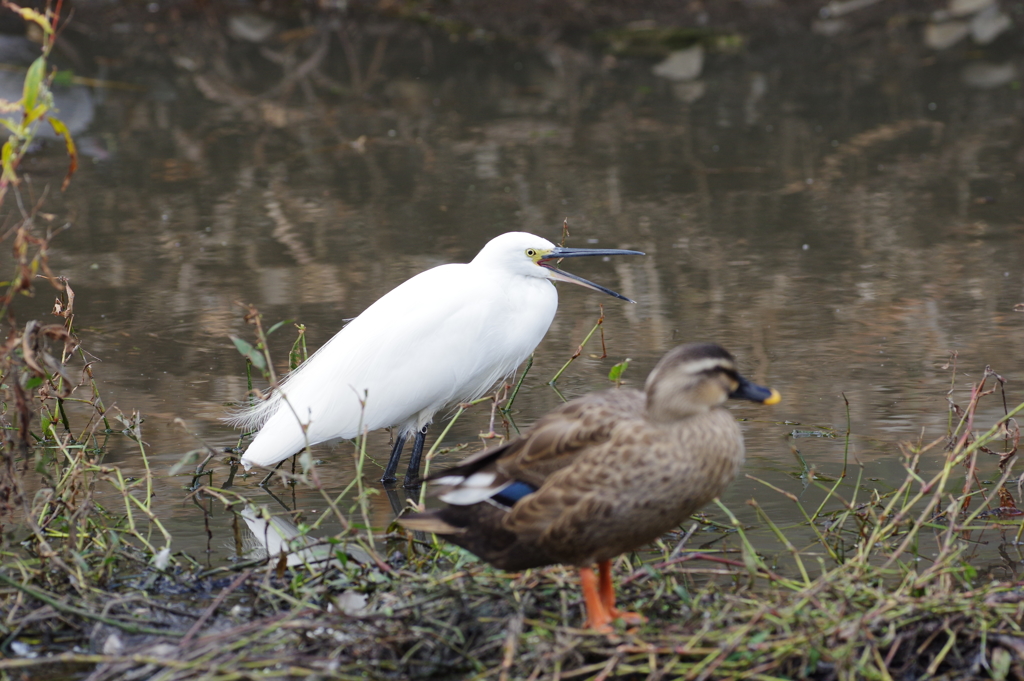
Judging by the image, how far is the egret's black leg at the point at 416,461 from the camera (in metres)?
4.75

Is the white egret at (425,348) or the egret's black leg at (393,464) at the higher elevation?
the white egret at (425,348)

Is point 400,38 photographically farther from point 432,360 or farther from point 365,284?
point 432,360

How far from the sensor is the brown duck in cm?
288

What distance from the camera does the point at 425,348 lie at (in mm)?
4703

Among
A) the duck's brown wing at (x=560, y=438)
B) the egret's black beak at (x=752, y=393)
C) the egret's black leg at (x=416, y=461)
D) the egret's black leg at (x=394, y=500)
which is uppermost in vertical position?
the egret's black beak at (x=752, y=393)

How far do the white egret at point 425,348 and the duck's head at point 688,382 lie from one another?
72.7 inches

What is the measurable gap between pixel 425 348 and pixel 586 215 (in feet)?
11.7

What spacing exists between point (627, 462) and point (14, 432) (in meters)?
1.85

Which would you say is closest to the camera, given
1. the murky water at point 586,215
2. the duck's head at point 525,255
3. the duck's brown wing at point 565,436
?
the duck's brown wing at point 565,436

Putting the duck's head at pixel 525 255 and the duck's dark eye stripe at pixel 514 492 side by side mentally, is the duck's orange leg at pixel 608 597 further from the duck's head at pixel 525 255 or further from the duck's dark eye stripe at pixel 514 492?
the duck's head at pixel 525 255

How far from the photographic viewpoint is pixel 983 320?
599 centimetres

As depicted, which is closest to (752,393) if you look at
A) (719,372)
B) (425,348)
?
(719,372)

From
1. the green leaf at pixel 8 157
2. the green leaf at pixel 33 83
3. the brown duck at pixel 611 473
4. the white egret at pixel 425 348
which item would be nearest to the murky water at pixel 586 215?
the white egret at pixel 425 348

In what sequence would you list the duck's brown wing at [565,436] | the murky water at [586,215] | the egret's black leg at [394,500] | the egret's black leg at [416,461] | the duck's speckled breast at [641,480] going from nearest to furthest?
the duck's speckled breast at [641,480], the duck's brown wing at [565,436], the egret's black leg at [394,500], the egret's black leg at [416,461], the murky water at [586,215]
